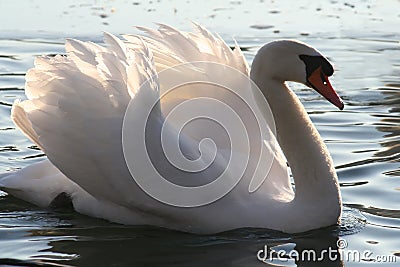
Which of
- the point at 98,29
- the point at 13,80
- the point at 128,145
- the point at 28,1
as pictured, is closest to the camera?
the point at 128,145

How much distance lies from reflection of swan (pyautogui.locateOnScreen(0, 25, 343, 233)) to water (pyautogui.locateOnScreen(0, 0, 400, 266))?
116 millimetres

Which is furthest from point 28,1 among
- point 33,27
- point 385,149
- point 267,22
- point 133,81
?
point 133,81

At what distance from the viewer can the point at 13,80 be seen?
10516 mm

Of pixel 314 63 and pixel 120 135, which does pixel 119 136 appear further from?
pixel 314 63

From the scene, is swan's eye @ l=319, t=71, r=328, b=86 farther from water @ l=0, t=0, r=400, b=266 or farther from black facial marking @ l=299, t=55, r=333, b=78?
water @ l=0, t=0, r=400, b=266

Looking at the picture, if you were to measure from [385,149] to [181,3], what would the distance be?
6.40 metres

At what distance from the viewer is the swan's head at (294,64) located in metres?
6.08

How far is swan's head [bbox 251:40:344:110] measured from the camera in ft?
20.0

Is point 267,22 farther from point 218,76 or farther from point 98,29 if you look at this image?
point 218,76

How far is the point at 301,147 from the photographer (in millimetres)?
6281

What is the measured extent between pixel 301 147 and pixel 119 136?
1190 millimetres

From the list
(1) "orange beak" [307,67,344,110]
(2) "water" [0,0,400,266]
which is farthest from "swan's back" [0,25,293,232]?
(1) "orange beak" [307,67,344,110]

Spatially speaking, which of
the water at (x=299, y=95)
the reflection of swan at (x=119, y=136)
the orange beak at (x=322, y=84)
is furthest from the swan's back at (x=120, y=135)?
the orange beak at (x=322, y=84)

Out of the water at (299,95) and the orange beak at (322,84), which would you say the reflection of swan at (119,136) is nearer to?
the orange beak at (322,84)
